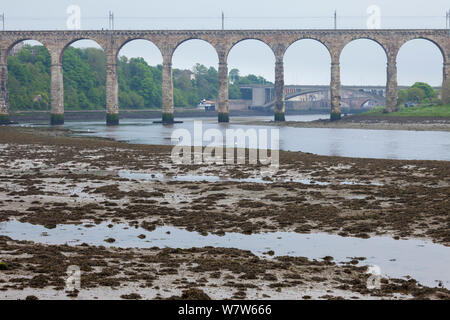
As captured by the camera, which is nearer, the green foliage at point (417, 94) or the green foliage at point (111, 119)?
the green foliage at point (111, 119)

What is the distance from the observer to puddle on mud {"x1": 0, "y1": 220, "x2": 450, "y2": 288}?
1252 cm

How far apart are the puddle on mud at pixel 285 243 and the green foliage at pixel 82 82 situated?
102m

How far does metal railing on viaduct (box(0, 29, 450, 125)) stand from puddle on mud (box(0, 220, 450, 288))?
7514cm

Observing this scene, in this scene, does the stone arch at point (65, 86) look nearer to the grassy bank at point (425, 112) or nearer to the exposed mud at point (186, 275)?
the grassy bank at point (425, 112)

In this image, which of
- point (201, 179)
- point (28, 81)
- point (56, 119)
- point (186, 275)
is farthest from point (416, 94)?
point (186, 275)

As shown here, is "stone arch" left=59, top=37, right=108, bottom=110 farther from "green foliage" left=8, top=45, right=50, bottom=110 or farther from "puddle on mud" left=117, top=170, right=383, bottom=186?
"puddle on mud" left=117, top=170, right=383, bottom=186

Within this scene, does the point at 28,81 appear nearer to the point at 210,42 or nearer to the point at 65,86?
the point at 65,86

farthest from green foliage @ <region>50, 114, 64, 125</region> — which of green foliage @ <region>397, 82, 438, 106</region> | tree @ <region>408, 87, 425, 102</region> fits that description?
tree @ <region>408, 87, 425, 102</region>

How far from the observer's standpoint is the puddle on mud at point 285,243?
12.5m

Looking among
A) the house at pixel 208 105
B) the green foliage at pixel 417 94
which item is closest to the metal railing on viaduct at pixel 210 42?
the green foliage at pixel 417 94

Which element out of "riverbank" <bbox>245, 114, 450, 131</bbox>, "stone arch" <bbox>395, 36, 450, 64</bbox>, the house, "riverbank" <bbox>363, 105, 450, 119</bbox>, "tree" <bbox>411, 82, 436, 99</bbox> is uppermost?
"stone arch" <bbox>395, 36, 450, 64</bbox>
